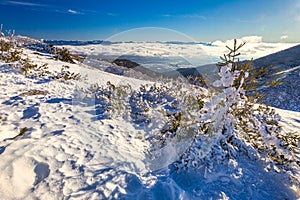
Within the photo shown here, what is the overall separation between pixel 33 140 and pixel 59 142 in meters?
0.51

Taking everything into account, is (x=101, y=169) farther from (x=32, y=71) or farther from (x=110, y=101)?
(x=32, y=71)

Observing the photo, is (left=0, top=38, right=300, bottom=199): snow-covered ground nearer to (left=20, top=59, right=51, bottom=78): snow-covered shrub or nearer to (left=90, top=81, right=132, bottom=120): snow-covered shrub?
(left=90, top=81, right=132, bottom=120): snow-covered shrub

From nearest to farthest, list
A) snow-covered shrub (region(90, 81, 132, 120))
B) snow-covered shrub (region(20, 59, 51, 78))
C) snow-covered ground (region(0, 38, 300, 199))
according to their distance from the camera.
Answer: snow-covered ground (region(0, 38, 300, 199)) → snow-covered shrub (region(90, 81, 132, 120)) → snow-covered shrub (region(20, 59, 51, 78))

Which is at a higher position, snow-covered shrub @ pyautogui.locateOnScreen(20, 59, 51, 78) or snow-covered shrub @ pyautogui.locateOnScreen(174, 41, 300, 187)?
snow-covered shrub @ pyautogui.locateOnScreen(20, 59, 51, 78)

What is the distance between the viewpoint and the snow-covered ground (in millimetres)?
2936

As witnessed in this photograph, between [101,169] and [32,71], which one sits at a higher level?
[32,71]

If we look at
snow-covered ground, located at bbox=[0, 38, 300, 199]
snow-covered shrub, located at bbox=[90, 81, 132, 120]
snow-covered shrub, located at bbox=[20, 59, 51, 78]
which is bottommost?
snow-covered ground, located at bbox=[0, 38, 300, 199]

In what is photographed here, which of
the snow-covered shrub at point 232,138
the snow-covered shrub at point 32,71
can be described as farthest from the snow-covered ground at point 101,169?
the snow-covered shrub at point 32,71

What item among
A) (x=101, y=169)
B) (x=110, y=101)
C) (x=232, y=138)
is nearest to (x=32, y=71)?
(x=110, y=101)

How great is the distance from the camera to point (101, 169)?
340 cm

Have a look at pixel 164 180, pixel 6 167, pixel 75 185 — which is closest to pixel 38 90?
pixel 6 167

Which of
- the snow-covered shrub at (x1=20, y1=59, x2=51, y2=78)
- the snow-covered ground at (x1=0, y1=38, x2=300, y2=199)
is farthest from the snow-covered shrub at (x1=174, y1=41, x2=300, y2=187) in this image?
the snow-covered shrub at (x1=20, y1=59, x2=51, y2=78)

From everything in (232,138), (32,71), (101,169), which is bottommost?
(101,169)

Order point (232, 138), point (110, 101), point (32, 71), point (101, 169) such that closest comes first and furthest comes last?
point (101, 169) < point (232, 138) < point (110, 101) < point (32, 71)
